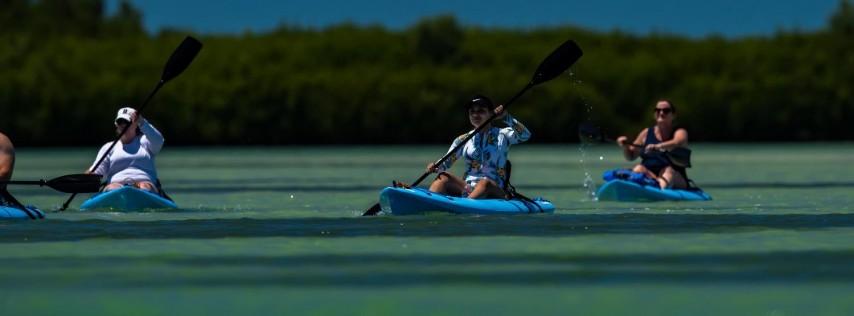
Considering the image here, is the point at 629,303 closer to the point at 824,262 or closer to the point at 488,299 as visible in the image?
the point at 488,299

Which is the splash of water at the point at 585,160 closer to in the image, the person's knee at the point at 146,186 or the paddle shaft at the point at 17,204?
the person's knee at the point at 146,186

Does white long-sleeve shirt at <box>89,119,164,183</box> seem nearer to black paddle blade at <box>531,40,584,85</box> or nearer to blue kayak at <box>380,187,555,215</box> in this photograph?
blue kayak at <box>380,187,555,215</box>

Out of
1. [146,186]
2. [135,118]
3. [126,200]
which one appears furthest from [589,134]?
[126,200]

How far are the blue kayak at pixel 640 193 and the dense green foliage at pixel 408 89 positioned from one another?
124 feet

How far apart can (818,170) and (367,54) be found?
38.1m

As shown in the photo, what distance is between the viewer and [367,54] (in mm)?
64688

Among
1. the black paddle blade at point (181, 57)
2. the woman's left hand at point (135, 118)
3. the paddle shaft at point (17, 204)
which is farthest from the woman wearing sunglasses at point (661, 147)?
the paddle shaft at point (17, 204)

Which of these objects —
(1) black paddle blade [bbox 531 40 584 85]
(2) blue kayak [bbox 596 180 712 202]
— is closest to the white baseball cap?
(1) black paddle blade [bbox 531 40 584 85]

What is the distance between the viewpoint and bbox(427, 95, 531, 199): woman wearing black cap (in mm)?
14438

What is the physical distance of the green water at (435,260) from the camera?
799 centimetres

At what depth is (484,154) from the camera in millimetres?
14617

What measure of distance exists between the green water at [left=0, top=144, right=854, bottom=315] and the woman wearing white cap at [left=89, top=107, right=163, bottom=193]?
0.58m

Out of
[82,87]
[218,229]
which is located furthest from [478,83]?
[218,229]

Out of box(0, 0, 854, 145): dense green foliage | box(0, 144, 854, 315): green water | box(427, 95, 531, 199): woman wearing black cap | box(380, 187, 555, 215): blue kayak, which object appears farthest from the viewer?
box(0, 0, 854, 145): dense green foliage
